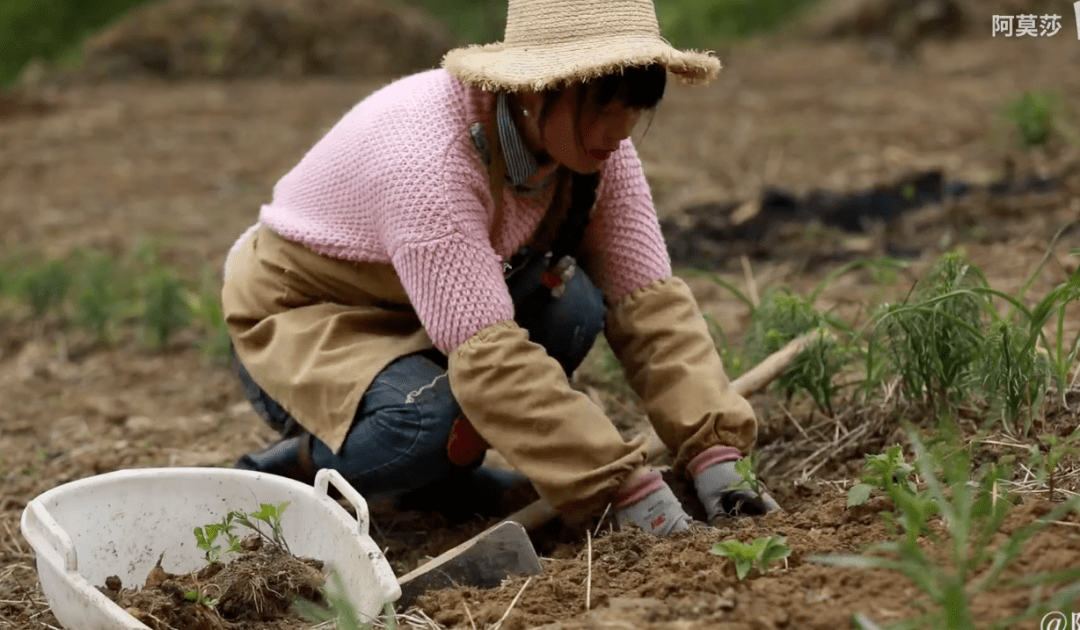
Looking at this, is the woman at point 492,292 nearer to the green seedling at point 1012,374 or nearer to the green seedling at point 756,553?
the green seedling at point 756,553

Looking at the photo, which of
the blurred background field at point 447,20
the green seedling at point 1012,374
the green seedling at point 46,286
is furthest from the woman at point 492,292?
the blurred background field at point 447,20

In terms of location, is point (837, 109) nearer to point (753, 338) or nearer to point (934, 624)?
point (753, 338)

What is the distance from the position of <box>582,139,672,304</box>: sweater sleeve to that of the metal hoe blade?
2.01 feet

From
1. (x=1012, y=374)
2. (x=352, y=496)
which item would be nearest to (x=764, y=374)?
(x=1012, y=374)

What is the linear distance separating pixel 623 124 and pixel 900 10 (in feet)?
23.4

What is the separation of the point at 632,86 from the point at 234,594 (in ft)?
3.34

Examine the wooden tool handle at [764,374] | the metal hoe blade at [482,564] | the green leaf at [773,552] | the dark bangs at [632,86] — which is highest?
the dark bangs at [632,86]

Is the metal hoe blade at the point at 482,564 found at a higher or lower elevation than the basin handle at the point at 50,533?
lower

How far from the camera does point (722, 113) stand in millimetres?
6430

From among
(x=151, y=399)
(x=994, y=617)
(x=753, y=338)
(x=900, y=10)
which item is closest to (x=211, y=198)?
(x=151, y=399)

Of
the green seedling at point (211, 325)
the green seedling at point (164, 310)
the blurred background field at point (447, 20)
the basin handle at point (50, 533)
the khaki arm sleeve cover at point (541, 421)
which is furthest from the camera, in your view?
the blurred background field at point (447, 20)

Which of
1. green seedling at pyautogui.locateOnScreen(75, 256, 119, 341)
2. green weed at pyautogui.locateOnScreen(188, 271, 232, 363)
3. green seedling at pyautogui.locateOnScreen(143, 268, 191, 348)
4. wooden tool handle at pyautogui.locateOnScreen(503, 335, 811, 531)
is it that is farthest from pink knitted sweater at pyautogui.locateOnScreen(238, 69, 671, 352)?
green seedling at pyautogui.locateOnScreen(75, 256, 119, 341)

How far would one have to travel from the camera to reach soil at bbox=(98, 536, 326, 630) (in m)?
1.86

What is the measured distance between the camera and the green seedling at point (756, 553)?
Answer: 170cm
